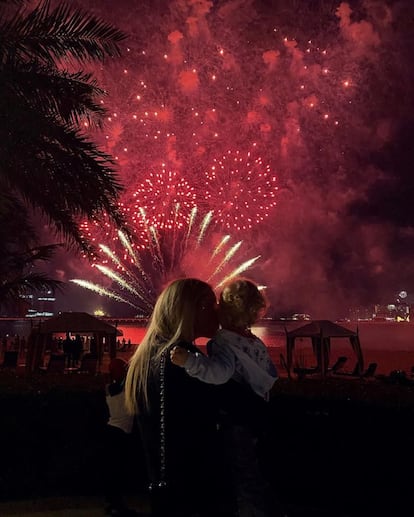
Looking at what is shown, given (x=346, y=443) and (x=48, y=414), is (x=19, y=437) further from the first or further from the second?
(x=346, y=443)

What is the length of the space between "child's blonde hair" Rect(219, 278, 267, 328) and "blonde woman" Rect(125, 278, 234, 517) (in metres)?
0.94

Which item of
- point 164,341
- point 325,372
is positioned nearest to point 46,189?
point 164,341

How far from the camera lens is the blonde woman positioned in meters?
2.55

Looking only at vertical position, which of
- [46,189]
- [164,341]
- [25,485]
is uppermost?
[46,189]

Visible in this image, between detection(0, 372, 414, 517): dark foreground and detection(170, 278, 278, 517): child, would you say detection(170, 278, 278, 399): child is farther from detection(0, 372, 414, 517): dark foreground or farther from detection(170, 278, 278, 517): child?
detection(0, 372, 414, 517): dark foreground

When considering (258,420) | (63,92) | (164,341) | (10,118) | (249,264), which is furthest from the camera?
(249,264)

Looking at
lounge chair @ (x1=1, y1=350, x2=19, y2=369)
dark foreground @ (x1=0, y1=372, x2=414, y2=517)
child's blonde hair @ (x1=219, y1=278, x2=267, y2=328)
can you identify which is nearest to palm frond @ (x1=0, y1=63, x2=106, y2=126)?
dark foreground @ (x1=0, y1=372, x2=414, y2=517)

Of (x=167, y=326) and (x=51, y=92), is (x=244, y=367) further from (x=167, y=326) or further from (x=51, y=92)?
(x=51, y=92)

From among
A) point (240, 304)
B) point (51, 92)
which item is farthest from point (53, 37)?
point (240, 304)

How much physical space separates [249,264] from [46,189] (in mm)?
23500

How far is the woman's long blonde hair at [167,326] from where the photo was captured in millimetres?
2723

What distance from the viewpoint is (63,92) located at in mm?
9117

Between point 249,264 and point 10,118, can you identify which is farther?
point 249,264

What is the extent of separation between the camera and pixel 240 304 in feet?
12.3
